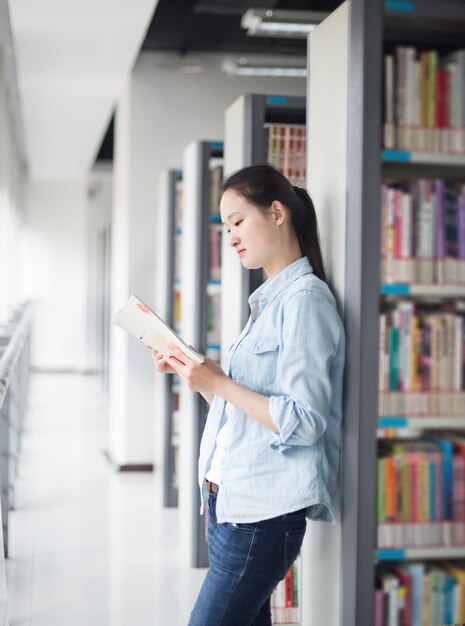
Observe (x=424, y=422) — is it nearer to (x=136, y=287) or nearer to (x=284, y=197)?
(x=284, y=197)

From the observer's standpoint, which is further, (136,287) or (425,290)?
(136,287)

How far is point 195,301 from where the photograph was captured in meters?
4.39

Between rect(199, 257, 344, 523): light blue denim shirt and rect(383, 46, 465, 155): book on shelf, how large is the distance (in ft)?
1.33

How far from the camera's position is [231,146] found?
149 inches

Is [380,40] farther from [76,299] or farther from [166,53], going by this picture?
[76,299]

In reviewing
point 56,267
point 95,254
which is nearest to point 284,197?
point 95,254

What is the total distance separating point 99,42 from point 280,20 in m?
1.35

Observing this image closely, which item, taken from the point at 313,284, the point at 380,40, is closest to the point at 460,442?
the point at 313,284

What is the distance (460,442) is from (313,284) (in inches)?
20.5

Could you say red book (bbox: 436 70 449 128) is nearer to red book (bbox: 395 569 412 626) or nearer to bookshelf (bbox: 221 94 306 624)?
red book (bbox: 395 569 412 626)

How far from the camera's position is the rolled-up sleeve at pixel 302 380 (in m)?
1.93

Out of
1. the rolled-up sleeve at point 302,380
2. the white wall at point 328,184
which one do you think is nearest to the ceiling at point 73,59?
the white wall at point 328,184

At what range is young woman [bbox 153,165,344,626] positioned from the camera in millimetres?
1951

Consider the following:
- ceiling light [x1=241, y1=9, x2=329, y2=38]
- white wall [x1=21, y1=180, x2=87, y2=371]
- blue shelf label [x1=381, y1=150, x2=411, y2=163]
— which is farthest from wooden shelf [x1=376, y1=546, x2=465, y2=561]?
white wall [x1=21, y1=180, x2=87, y2=371]
